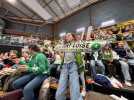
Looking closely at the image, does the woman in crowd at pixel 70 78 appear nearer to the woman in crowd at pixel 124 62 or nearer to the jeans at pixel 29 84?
the jeans at pixel 29 84

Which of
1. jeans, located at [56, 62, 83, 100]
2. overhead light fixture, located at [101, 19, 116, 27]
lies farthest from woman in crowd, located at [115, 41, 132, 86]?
overhead light fixture, located at [101, 19, 116, 27]

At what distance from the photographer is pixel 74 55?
228cm

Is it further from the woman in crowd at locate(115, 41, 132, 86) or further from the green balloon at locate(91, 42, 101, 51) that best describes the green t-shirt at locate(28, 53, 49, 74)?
the woman in crowd at locate(115, 41, 132, 86)

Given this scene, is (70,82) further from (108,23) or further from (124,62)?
(108,23)

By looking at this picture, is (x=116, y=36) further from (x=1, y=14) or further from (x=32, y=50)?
(x=1, y=14)

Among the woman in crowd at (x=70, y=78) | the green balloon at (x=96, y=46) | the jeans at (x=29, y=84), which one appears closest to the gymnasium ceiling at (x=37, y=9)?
the jeans at (x=29, y=84)

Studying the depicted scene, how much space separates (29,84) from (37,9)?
456cm

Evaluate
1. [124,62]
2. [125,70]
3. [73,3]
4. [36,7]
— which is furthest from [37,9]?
[125,70]

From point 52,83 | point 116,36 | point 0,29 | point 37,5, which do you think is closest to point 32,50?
point 52,83

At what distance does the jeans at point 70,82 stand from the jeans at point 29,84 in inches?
17.7

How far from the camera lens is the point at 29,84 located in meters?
2.39

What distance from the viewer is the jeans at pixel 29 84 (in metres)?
2.34

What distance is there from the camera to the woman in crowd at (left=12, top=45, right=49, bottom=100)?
Result: 2.36m

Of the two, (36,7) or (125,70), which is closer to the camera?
(125,70)
